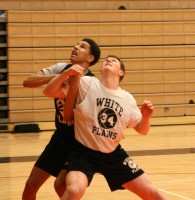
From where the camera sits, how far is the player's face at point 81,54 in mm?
5492

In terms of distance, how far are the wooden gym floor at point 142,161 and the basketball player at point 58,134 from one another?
6.18 ft

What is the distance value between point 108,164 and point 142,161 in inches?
209

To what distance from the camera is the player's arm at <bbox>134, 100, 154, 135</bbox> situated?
523 centimetres

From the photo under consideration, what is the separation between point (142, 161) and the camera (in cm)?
1042

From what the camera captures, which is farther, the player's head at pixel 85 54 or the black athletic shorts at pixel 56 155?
the black athletic shorts at pixel 56 155

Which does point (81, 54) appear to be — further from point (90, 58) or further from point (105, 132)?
point (105, 132)

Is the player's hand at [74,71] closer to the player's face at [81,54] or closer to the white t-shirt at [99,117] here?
the white t-shirt at [99,117]

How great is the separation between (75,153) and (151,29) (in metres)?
12.3

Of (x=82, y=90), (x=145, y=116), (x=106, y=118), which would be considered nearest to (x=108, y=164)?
(x=106, y=118)

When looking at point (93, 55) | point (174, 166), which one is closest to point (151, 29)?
point (174, 166)

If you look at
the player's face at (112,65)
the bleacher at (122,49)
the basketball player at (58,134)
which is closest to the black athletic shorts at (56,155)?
the basketball player at (58,134)

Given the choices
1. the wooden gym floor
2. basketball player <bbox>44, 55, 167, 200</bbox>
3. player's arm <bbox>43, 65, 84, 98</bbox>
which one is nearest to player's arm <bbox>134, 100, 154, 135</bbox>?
basketball player <bbox>44, 55, 167, 200</bbox>

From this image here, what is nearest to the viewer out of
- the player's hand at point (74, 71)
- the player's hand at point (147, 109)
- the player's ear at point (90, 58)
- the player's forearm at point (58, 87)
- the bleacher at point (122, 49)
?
the player's hand at point (74, 71)

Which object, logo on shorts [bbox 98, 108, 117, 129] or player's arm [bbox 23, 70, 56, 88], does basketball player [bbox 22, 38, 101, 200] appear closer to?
player's arm [bbox 23, 70, 56, 88]
